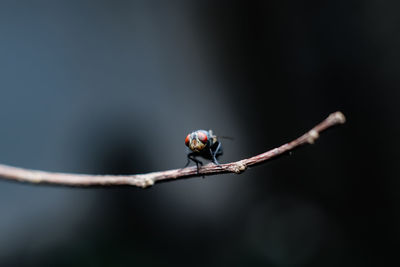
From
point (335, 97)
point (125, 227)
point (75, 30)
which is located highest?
Result: point (75, 30)

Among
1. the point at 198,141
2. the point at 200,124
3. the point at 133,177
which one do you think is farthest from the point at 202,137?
the point at 200,124

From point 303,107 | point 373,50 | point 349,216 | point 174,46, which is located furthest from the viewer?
point 174,46

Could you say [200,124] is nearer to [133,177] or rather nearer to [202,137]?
[202,137]

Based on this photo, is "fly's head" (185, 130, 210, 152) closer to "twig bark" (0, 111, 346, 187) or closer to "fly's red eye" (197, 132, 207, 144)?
"fly's red eye" (197, 132, 207, 144)

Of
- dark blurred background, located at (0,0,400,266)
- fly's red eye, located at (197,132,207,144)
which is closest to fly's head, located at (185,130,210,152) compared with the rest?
fly's red eye, located at (197,132,207,144)

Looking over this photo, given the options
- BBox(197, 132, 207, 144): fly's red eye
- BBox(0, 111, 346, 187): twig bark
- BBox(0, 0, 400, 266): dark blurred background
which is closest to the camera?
BBox(0, 111, 346, 187): twig bark

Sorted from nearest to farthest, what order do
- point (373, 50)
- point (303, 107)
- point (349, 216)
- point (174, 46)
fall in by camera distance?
point (373, 50)
point (349, 216)
point (303, 107)
point (174, 46)

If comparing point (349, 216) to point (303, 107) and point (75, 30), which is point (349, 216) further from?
point (75, 30)

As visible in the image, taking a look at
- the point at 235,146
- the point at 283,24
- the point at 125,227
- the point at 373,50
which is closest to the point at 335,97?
the point at 373,50

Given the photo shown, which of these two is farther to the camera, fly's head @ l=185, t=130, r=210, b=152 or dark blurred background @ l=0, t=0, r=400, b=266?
dark blurred background @ l=0, t=0, r=400, b=266

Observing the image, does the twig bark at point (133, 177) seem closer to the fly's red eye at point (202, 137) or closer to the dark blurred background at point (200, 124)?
the fly's red eye at point (202, 137)
